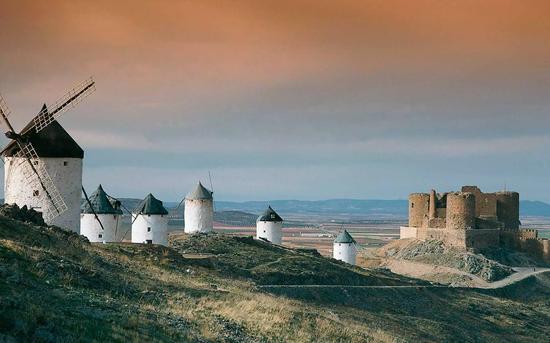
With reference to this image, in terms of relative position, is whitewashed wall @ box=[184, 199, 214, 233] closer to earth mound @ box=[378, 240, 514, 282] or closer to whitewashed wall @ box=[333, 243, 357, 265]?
whitewashed wall @ box=[333, 243, 357, 265]

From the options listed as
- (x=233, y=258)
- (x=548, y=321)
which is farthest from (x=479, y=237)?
(x=233, y=258)

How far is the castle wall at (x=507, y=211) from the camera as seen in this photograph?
A: 70.2 m

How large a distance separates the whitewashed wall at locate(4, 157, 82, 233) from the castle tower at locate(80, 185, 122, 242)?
6.48 metres

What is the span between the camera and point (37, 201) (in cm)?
3359

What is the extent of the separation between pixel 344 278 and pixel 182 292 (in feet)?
78.9

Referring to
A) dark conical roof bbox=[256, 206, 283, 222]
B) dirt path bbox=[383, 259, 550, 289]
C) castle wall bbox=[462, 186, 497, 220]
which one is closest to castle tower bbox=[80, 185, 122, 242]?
dark conical roof bbox=[256, 206, 283, 222]

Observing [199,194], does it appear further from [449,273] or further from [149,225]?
[449,273]

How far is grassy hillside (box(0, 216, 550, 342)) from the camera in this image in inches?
622

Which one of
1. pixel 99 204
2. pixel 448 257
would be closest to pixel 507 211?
pixel 448 257

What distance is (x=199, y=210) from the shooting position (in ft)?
178

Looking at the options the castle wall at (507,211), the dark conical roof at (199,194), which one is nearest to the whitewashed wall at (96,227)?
the dark conical roof at (199,194)

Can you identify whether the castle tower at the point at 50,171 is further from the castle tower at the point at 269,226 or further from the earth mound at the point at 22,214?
the castle tower at the point at 269,226

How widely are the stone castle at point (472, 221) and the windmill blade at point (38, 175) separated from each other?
42.0 meters

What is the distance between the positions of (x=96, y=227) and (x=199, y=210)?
13947mm
